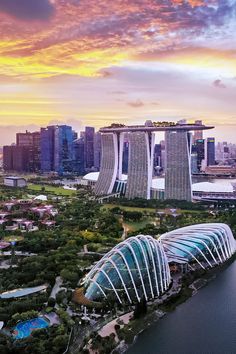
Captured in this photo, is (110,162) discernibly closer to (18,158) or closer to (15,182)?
(15,182)

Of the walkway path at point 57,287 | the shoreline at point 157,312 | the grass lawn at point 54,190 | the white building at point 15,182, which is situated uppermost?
the white building at point 15,182

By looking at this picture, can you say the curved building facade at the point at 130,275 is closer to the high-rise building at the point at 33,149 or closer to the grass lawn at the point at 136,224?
the grass lawn at the point at 136,224

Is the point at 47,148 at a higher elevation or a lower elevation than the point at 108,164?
higher

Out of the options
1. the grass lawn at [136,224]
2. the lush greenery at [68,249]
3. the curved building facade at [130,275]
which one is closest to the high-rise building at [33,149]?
the lush greenery at [68,249]

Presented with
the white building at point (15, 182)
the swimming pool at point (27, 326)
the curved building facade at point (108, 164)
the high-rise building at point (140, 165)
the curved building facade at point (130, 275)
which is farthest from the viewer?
the white building at point (15, 182)

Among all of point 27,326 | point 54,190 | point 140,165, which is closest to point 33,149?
point 54,190
